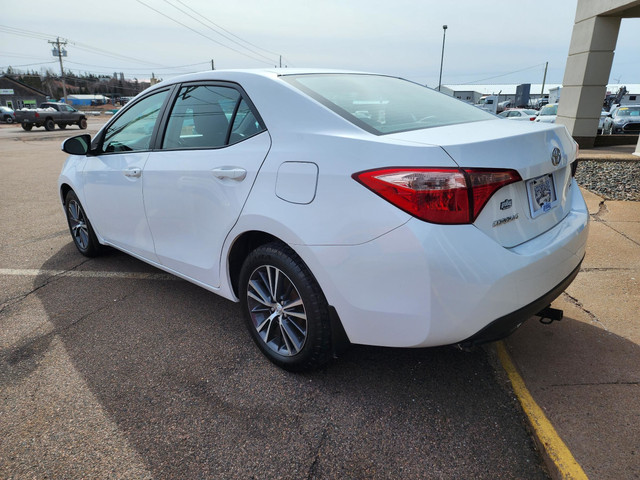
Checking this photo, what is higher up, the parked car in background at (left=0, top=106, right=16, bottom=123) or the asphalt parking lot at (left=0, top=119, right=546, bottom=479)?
the asphalt parking lot at (left=0, top=119, right=546, bottom=479)

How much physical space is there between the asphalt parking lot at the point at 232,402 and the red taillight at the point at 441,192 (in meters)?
0.89

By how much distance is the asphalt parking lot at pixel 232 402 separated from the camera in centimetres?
196

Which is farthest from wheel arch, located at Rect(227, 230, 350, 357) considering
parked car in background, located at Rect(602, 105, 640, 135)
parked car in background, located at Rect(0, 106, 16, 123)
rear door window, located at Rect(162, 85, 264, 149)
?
parked car in background, located at Rect(0, 106, 16, 123)

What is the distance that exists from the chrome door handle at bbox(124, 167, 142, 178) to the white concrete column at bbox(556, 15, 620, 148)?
12.9 m

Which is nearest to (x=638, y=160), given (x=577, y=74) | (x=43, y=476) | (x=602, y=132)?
(x=577, y=74)

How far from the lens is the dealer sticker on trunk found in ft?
6.80

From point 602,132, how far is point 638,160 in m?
12.4

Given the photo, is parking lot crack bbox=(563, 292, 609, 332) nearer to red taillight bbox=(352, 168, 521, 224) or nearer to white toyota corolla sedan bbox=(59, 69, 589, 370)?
white toyota corolla sedan bbox=(59, 69, 589, 370)

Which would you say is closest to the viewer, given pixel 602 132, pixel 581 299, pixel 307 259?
pixel 307 259

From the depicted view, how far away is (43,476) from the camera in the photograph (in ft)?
6.28

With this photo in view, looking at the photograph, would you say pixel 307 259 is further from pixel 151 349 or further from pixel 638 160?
pixel 638 160

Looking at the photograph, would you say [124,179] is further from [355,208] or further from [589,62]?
[589,62]

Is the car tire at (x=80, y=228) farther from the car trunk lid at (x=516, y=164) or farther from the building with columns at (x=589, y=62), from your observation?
the building with columns at (x=589, y=62)

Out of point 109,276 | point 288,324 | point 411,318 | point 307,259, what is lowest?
point 109,276
